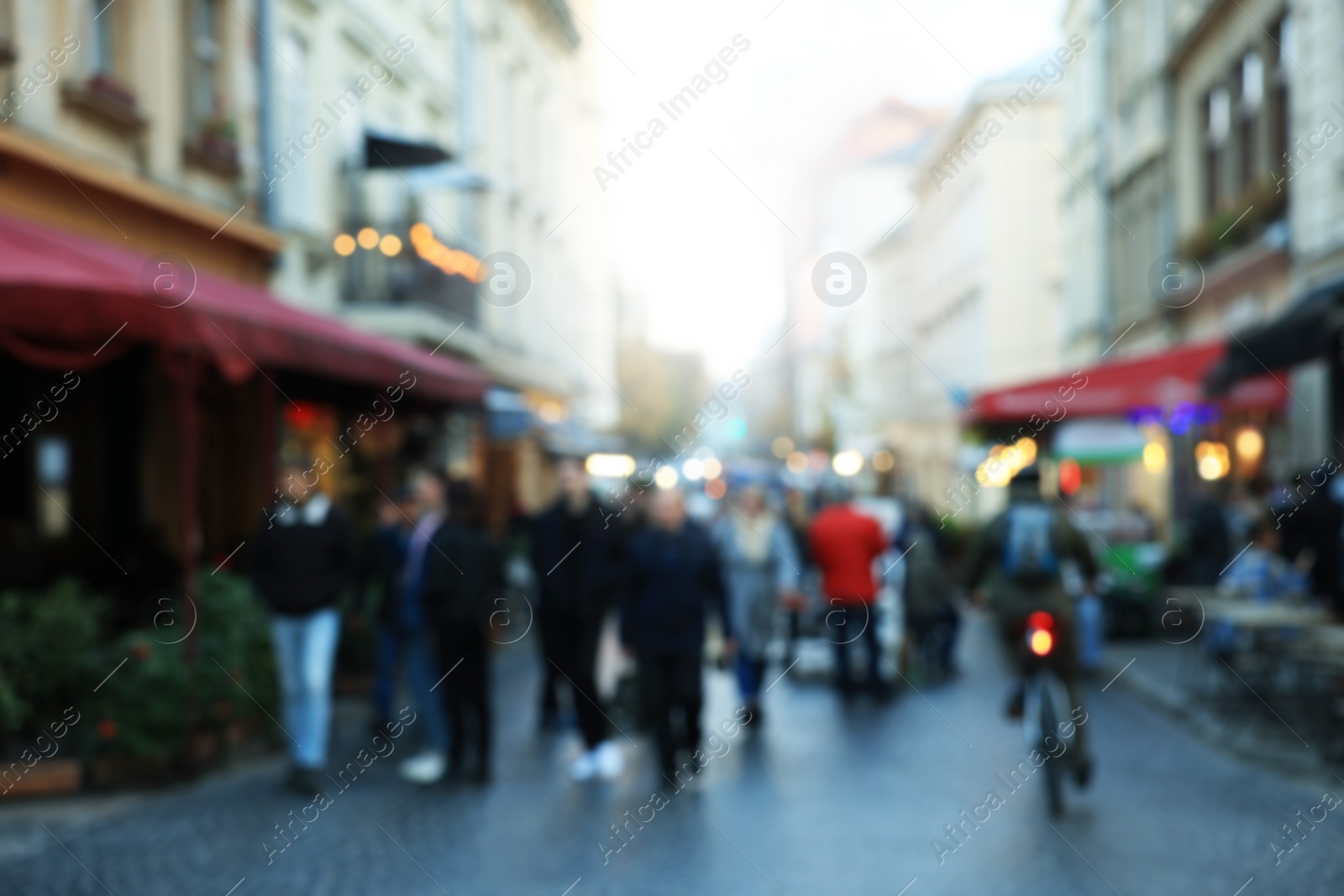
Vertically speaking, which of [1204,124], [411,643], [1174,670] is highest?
[1204,124]

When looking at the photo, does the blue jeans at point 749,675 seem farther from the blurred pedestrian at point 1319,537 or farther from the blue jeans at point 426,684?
the blurred pedestrian at point 1319,537

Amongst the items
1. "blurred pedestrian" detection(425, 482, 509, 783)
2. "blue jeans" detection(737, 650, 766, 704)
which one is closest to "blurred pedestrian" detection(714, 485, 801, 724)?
"blue jeans" detection(737, 650, 766, 704)

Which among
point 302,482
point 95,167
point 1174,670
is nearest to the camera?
point 302,482

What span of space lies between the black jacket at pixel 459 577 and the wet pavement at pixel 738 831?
103cm

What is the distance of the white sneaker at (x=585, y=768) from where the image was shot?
8.95 m

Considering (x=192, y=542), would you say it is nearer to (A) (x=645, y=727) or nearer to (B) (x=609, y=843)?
(A) (x=645, y=727)

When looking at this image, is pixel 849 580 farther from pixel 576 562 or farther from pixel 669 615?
pixel 669 615

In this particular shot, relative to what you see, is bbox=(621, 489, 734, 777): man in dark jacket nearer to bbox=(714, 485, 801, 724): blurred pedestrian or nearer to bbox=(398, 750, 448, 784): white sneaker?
bbox=(398, 750, 448, 784): white sneaker

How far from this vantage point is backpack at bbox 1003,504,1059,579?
320 inches

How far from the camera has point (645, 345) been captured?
238 ft

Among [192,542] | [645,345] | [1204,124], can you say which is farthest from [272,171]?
[645,345]

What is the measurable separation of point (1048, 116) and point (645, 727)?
118ft

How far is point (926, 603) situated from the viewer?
44.8 feet

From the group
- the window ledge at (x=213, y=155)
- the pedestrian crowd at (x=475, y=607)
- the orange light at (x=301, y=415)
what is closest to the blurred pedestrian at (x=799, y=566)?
the pedestrian crowd at (x=475, y=607)
